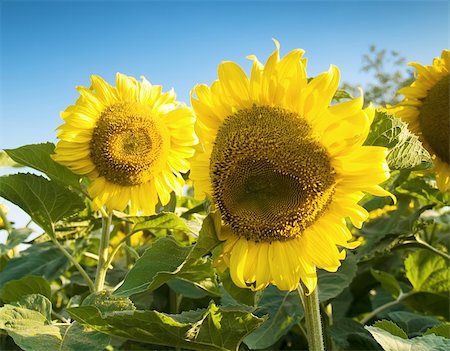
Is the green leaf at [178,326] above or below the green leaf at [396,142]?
below

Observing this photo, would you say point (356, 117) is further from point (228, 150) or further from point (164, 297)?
point (164, 297)

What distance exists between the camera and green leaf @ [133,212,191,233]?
172 centimetres

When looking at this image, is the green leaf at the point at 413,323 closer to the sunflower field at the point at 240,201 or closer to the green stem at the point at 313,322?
the sunflower field at the point at 240,201

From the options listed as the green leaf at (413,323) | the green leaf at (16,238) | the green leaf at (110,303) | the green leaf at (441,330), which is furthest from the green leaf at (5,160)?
the green leaf at (441,330)

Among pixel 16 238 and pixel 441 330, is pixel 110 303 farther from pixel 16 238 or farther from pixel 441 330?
pixel 16 238

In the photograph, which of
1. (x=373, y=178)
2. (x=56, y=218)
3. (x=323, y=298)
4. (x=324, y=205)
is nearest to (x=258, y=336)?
(x=323, y=298)

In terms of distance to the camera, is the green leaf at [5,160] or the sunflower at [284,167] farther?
the green leaf at [5,160]

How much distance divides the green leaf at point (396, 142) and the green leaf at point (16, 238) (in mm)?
1344

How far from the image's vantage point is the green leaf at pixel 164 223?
5.64ft

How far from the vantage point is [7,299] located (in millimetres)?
Answer: 1938

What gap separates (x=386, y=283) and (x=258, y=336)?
71 cm

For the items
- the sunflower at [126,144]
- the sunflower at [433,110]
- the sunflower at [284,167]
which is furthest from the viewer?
the sunflower at [433,110]

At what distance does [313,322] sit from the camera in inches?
54.6

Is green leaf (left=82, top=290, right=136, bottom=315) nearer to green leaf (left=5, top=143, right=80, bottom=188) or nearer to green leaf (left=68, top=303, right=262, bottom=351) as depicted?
green leaf (left=68, top=303, right=262, bottom=351)
